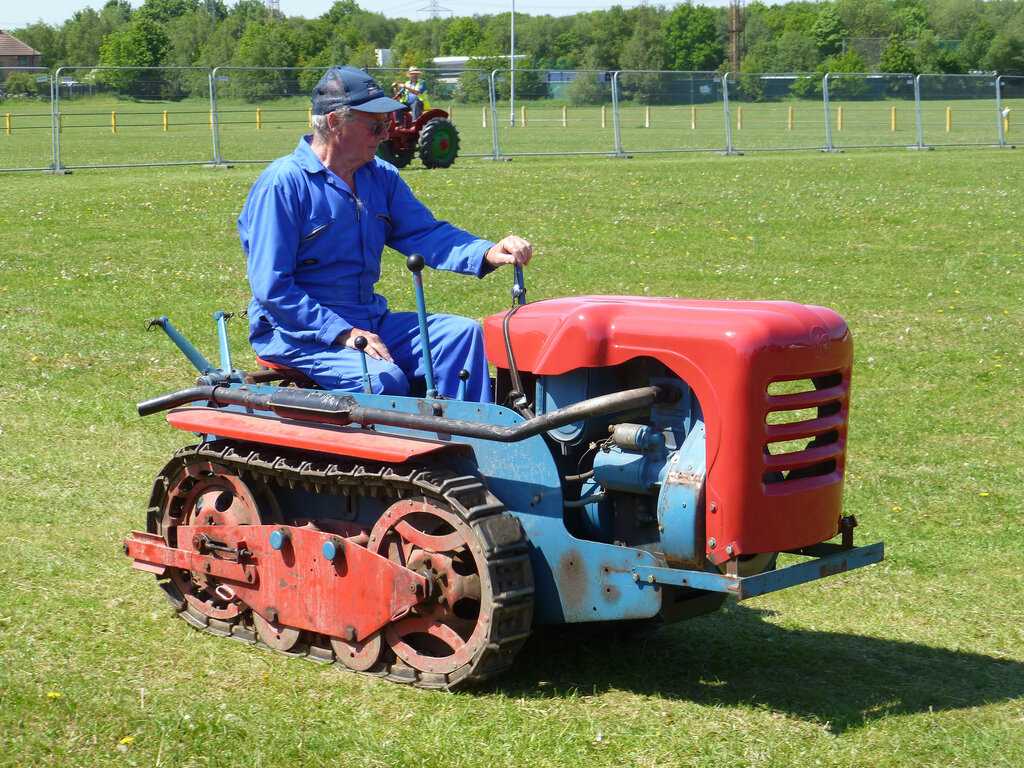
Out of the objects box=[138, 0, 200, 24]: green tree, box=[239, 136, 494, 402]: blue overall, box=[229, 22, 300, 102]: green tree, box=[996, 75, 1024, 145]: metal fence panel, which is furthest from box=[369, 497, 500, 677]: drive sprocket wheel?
box=[138, 0, 200, 24]: green tree

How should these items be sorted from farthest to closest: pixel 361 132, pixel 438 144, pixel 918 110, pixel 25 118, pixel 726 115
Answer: pixel 25 118
pixel 918 110
pixel 726 115
pixel 438 144
pixel 361 132

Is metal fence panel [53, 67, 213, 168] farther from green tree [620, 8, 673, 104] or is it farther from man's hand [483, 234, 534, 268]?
green tree [620, 8, 673, 104]

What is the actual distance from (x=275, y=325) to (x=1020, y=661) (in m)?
2.99

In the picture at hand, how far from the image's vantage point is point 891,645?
216 inches

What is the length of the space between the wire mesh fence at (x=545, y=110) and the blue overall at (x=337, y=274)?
20.1 metres

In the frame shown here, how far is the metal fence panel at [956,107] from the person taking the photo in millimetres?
31266

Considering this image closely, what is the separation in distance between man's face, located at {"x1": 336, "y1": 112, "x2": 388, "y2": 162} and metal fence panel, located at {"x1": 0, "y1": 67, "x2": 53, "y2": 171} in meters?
19.6

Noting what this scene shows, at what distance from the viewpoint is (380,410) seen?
487 cm

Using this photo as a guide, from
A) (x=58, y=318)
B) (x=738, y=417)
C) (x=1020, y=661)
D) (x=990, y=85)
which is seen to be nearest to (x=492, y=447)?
(x=738, y=417)

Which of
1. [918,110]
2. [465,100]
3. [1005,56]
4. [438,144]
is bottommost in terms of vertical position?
[438,144]

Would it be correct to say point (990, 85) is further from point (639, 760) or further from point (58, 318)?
point (639, 760)

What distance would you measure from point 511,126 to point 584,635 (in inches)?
1214

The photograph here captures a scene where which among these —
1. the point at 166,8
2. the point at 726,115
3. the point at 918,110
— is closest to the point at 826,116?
the point at 918,110

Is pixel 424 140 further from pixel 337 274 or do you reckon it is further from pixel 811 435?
pixel 811 435
